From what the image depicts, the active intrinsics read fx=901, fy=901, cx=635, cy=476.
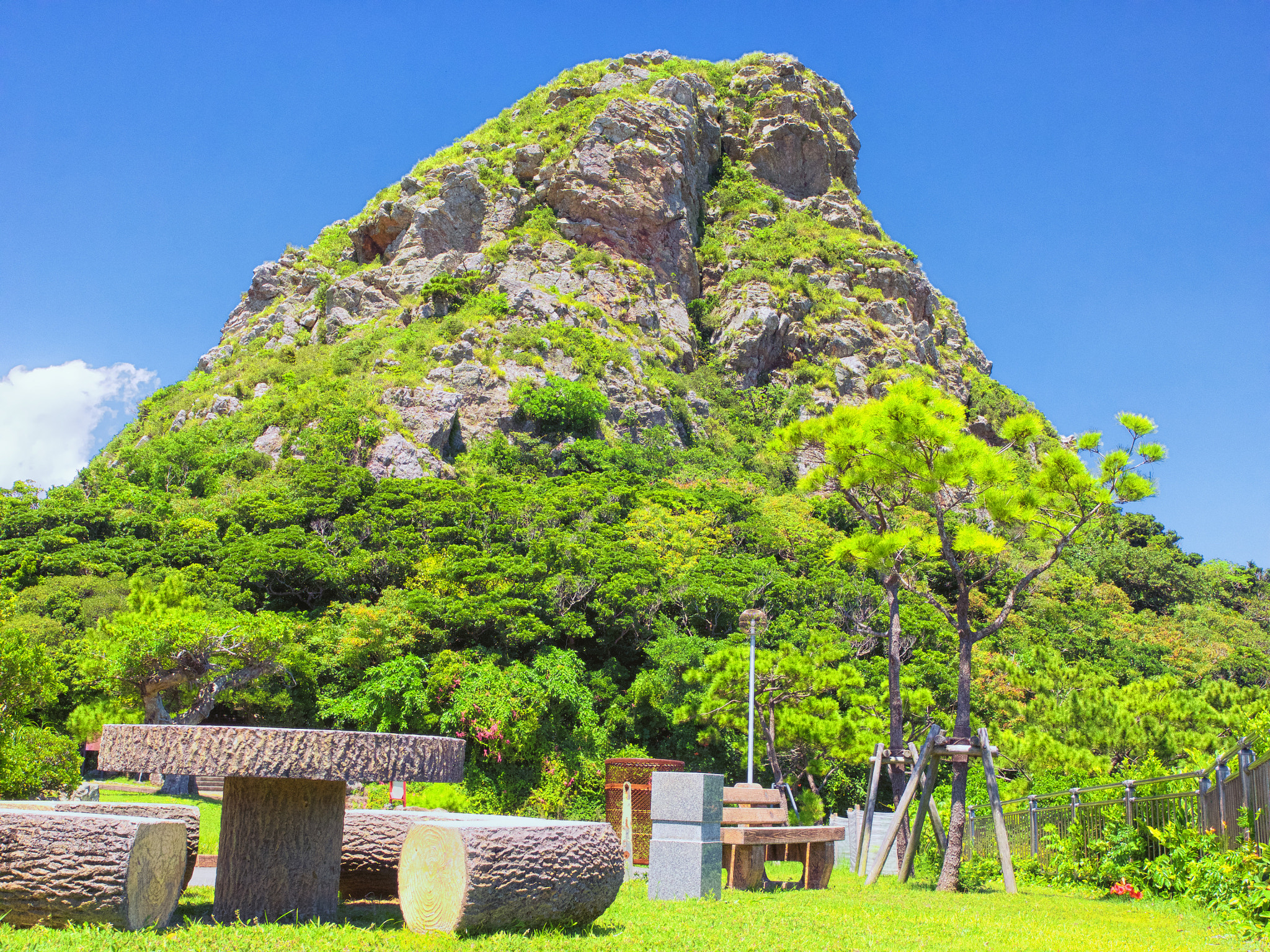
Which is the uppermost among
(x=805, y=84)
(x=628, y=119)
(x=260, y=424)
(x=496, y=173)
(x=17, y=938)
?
(x=805, y=84)

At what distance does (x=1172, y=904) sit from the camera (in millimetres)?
7219

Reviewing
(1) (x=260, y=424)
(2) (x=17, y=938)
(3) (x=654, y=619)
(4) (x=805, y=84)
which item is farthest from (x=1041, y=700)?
(4) (x=805, y=84)

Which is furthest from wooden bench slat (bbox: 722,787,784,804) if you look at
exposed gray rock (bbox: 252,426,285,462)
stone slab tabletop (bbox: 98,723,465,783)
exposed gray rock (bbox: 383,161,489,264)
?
exposed gray rock (bbox: 383,161,489,264)

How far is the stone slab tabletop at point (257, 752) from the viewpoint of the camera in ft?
14.8

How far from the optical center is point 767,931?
17.5 ft

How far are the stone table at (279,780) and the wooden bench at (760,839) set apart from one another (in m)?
4.06

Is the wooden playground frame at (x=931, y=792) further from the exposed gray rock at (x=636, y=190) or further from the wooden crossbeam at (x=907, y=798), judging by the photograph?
the exposed gray rock at (x=636, y=190)

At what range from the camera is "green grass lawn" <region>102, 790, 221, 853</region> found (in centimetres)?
1188

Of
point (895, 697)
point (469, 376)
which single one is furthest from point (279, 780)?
point (469, 376)

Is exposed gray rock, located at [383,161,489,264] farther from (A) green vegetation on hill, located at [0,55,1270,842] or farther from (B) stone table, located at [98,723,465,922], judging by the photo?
(B) stone table, located at [98,723,465,922]

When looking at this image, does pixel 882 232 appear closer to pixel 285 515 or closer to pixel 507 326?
pixel 507 326

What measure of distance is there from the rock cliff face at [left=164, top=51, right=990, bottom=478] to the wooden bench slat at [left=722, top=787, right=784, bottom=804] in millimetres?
25422

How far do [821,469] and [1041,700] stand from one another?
9.03m

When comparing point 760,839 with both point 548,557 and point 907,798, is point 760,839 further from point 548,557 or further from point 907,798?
point 548,557
